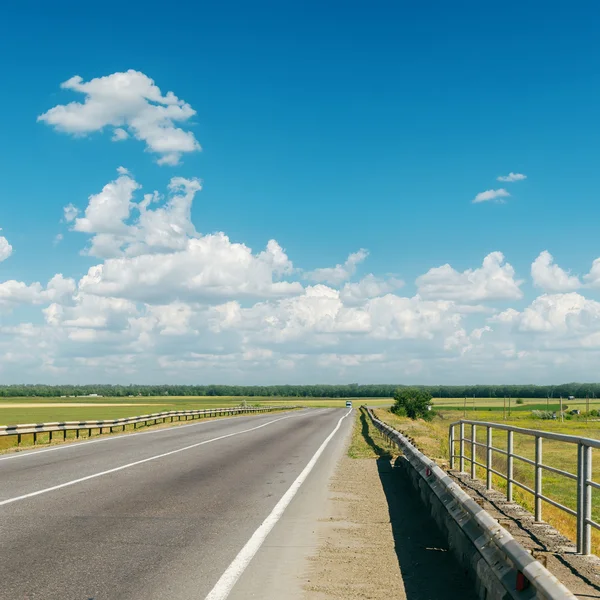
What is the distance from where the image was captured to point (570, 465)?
47.7 m

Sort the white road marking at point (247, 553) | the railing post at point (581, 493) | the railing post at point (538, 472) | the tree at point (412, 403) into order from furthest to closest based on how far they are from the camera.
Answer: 1. the tree at point (412, 403)
2. the railing post at point (538, 472)
3. the railing post at point (581, 493)
4. the white road marking at point (247, 553)

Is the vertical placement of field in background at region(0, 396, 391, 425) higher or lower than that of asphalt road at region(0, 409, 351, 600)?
lower

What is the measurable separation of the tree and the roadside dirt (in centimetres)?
8545

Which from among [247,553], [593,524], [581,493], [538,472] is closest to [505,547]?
[593,524]

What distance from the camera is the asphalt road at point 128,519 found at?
6.63 m

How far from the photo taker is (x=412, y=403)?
331 ft

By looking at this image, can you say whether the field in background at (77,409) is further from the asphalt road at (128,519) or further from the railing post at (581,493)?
the railing post at (581,493)

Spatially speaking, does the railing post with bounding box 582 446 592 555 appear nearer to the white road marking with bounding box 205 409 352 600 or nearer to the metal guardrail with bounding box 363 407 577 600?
the metal guardrail with bounding box 363 407 577 600

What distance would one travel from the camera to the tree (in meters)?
98.2

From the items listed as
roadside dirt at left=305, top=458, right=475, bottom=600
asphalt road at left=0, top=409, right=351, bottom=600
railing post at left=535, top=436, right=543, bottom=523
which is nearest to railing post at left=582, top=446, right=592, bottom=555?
roadside dirt at left=305, top=458, right=475, bottom=600

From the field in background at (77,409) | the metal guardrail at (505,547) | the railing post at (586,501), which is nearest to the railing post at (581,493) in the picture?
the railing post at (586,501)

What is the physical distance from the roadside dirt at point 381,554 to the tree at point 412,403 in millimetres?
85451

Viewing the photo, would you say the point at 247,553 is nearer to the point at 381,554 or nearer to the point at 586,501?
the point at 381,554

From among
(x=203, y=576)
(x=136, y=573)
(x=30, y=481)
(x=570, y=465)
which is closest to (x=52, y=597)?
(x=136, y=573)
